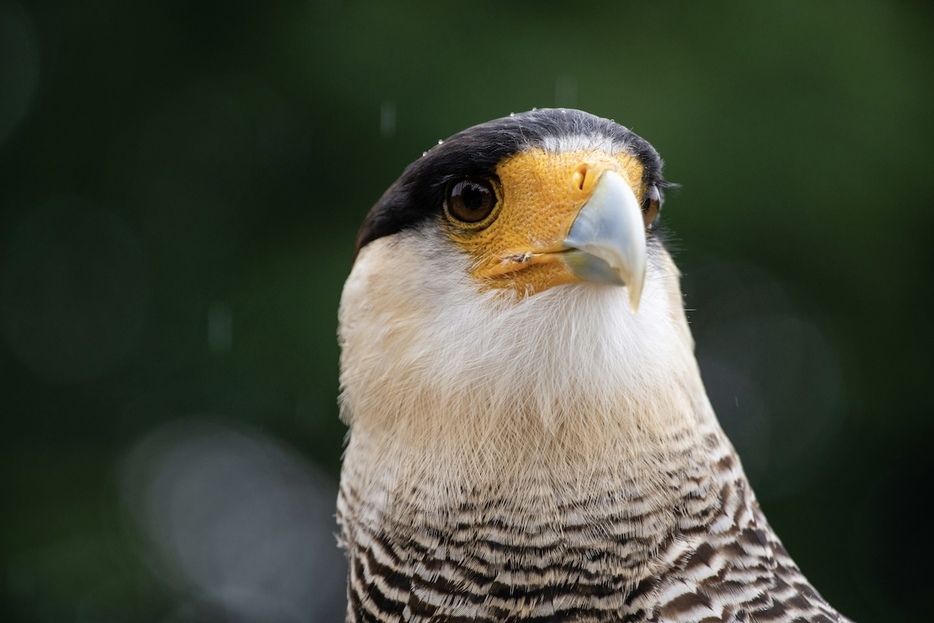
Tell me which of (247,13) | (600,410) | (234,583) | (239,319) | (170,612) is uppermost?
(247,13)

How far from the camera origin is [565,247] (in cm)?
210

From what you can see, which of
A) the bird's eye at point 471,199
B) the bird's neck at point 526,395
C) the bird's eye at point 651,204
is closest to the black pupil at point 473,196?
the bird's eye at point 471,199

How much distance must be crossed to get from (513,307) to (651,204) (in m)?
0.48

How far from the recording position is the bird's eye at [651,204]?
238cm

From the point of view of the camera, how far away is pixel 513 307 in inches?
87.7

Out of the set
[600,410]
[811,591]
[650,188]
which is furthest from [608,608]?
[650,188]

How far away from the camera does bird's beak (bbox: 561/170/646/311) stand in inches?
76.3

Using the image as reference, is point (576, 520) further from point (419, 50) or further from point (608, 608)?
point (419, 50)

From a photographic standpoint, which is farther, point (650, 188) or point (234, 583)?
point (234, 583)

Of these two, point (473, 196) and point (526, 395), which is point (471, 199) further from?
point (526, 395)

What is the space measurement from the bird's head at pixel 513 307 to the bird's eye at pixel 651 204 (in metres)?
0.03

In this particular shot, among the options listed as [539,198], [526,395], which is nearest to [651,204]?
[539,198]

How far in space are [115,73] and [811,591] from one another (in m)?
5.99

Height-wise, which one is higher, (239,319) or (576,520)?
(576,520)
